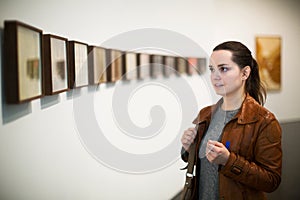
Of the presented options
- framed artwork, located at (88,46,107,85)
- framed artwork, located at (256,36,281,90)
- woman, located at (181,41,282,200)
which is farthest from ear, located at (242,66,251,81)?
framed artwork, located at (256,36,281,90)

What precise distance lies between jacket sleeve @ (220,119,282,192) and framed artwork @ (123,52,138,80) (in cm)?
69

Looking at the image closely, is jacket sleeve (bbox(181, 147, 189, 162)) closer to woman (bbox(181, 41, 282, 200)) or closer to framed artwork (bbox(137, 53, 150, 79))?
woman (bbox(181, 41, 282, 200))

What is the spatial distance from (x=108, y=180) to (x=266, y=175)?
2.79 feet

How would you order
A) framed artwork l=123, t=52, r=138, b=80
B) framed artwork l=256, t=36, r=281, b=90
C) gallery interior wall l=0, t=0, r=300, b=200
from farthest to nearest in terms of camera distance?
framed artwork l=256, t=36, r=281, b=90 → framed artwork l=123, t=52, r=138, b=80 → gallery interior wall l=0, t=0, r=300, b=200

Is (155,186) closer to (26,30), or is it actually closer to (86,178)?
(86,178)

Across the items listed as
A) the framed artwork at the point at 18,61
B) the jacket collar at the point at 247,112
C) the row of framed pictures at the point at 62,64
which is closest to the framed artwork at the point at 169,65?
the row of framed pictures at the point at 62,64

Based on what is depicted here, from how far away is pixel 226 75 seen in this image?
64.0 inches

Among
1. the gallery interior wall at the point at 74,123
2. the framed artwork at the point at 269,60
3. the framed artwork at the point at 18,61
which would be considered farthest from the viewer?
the framed artwork at the point at 269,60

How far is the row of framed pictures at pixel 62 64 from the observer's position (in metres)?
1.20

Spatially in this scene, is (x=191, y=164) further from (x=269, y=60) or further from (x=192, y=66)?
(x=269, y=60)

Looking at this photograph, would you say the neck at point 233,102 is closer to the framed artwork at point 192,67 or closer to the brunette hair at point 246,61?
the brunette hair at point 246,61

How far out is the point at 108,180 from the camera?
6.41 ft

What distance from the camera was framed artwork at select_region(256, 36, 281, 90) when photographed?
3.57 metres

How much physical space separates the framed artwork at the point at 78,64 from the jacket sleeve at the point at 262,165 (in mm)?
764
